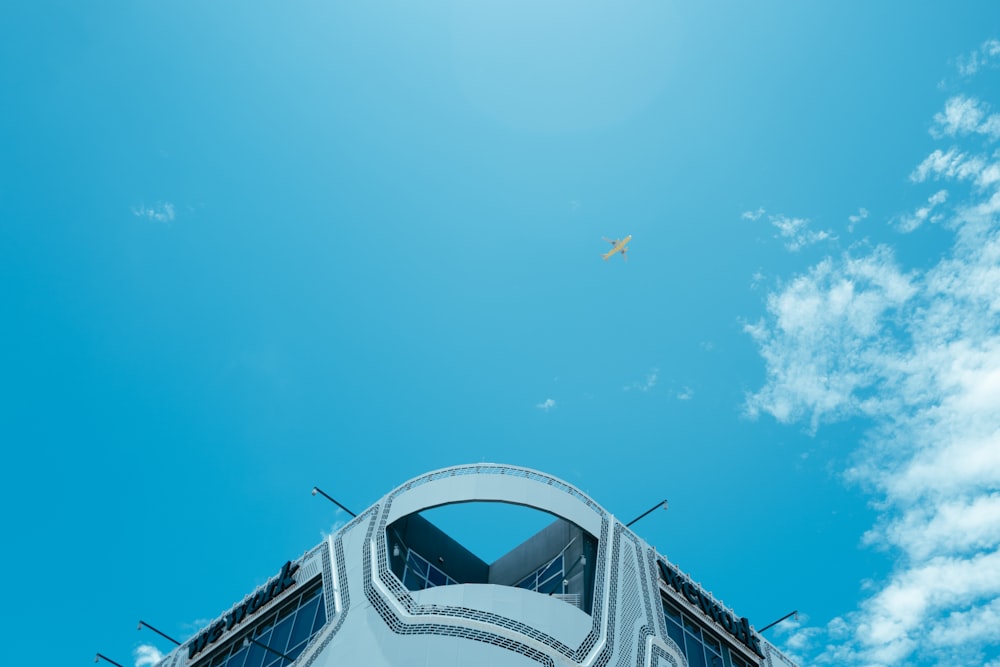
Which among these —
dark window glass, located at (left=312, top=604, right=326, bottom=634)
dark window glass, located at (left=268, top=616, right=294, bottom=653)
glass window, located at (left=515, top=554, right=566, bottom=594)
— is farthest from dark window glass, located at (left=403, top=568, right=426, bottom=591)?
dark window glass, located at (left=268, top=616, right=294, bottom=653)

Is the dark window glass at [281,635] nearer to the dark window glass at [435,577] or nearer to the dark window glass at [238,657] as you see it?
the dark window glass at [238,657]

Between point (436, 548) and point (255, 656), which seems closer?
point (255, 656)

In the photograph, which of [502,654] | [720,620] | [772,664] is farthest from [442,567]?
[772,664]

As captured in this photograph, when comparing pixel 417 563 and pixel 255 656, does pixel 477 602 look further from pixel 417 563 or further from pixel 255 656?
pixel 255 656

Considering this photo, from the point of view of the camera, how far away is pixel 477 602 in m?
34.7

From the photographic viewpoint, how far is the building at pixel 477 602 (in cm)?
3372

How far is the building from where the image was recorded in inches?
1328

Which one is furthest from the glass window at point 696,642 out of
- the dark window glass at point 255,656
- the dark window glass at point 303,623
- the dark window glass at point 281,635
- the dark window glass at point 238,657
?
the dark window glass at point 238,657

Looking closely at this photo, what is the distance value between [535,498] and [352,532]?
363 inches

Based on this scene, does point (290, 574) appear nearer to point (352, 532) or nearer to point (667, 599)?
point (352, 532)

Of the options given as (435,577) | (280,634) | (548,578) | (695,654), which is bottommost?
(695,654)

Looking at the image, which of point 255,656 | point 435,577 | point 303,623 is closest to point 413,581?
point 435,577

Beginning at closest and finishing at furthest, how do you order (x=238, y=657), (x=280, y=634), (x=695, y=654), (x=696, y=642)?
(x=280, y=634) → (x=695, y=654) → (x=238, y=657) → (x=696, y=642)

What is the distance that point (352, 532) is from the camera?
139 ft
